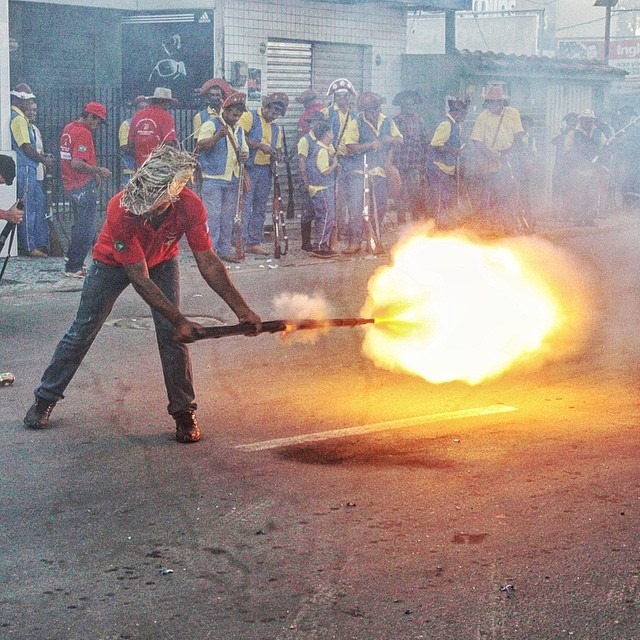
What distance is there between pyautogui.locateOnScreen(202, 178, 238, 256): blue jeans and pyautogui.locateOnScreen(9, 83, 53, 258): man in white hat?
1.87m

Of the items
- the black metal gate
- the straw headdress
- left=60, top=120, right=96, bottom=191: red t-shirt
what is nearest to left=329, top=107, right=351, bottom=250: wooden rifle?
the black metal gate

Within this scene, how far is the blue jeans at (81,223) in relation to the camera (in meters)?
13.1

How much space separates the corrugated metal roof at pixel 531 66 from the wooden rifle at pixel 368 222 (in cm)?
622

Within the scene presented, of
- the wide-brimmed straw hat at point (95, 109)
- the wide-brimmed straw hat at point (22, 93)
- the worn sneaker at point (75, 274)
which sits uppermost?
the wide-brimmed straw hat at point (22, 93)

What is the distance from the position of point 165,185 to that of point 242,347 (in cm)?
352

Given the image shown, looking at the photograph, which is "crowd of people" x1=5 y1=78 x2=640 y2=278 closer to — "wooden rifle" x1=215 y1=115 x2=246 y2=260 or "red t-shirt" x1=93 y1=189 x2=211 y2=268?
"wooden rifle" x1=215 y1=115 x2=246 y2=260

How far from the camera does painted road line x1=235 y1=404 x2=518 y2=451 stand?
21.9ft

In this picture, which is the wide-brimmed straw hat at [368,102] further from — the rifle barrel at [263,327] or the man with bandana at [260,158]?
the rifle barrel at [263,327]

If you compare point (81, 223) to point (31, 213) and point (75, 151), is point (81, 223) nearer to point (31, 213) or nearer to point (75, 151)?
point (75, 151)

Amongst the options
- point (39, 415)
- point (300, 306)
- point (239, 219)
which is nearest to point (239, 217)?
point (239, 219)

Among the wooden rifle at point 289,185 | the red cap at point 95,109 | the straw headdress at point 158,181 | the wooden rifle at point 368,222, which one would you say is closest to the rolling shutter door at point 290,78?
the wooden rifle at point 289,185

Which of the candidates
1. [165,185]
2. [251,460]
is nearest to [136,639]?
[251,460]

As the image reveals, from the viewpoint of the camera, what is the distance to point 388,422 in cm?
712

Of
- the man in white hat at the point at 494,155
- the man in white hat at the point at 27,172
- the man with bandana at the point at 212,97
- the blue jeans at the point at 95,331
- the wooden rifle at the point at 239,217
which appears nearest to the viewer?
the blue jeans at the point at 95,331
